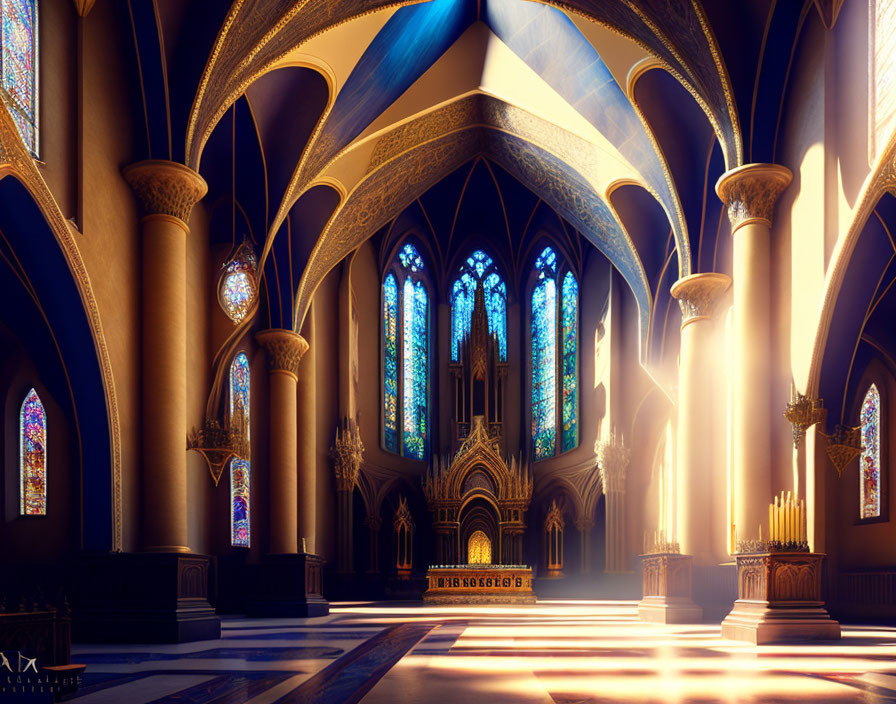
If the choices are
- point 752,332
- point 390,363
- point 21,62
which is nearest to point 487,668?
point 752,332

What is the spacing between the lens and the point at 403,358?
2858 centimetres

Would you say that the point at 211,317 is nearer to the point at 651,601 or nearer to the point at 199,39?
the point at 199,39

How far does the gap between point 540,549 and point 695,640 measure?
54.6 feet

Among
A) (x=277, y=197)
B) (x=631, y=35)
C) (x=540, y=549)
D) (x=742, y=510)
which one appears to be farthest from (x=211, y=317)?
(x=540, y=549)

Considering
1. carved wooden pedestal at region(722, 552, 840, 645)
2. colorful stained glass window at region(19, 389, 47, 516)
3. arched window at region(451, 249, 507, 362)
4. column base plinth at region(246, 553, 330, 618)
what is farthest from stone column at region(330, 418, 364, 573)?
carved wooden pedestal at region(722, 552, 840, 645)

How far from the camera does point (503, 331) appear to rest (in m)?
30.0

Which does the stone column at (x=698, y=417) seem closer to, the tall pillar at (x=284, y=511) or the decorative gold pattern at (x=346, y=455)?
the tall pillar at (x=284, y=511)

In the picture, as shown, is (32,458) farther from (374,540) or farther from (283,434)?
(374,540)

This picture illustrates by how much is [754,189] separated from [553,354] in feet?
53.0

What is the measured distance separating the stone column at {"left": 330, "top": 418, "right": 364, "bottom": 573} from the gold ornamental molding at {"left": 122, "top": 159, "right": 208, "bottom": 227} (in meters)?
12.1

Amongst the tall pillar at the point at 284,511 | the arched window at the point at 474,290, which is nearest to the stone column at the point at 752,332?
the tall pillar at the point at 284,511

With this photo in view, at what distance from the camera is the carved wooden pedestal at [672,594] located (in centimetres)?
1481

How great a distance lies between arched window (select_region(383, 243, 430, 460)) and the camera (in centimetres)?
2784

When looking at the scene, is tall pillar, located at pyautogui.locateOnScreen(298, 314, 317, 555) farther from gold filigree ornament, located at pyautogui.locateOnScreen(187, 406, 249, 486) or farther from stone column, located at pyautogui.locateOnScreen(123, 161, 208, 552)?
stone column, located at pyautogui.locateOnScreen(123, 161, 208, 552)
